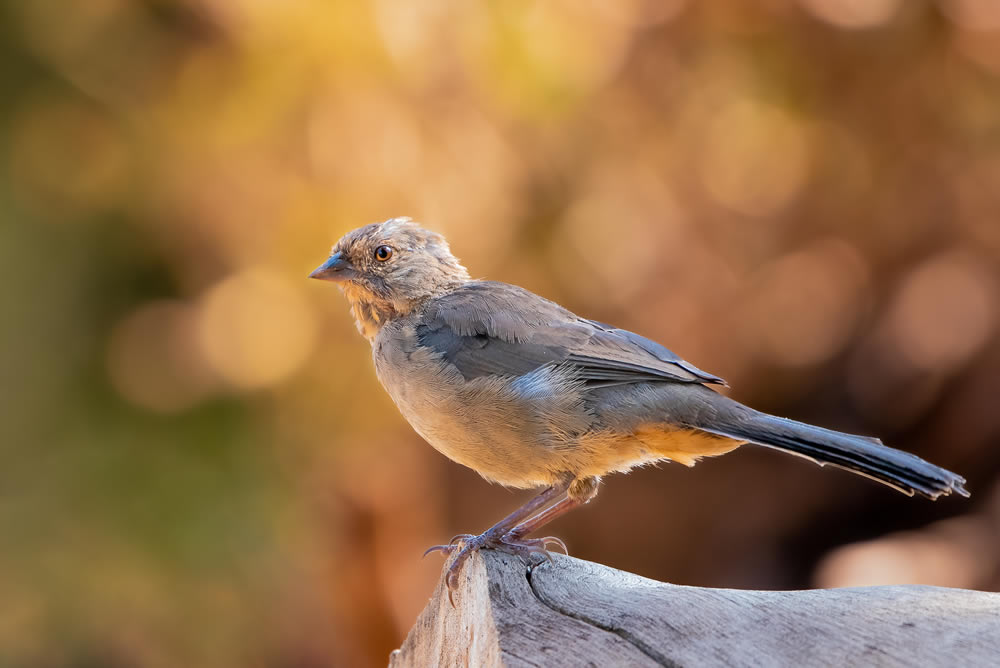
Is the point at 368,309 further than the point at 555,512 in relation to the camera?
Yes

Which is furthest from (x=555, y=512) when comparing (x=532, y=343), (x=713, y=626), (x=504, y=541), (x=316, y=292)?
(x=316, y=292)

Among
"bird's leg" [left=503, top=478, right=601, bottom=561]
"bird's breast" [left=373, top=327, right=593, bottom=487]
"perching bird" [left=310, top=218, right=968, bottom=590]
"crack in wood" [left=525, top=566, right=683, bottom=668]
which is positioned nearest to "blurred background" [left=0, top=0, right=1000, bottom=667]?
"perching bird" [left=310, top=218, right=968, bottom=590]

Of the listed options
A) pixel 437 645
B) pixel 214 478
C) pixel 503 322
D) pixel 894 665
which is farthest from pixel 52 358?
pixel 894 665

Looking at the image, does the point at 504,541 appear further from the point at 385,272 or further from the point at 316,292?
the point at 316,292

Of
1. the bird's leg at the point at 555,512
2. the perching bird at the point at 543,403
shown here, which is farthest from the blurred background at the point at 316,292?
the bird's leg at the point at 555,512

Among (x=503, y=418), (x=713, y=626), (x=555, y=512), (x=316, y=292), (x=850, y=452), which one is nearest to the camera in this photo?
(x=713, y=626)

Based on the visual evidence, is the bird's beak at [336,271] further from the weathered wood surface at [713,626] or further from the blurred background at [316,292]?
the blurred background at [316,292]

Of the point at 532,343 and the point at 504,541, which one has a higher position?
the point at 532,343
